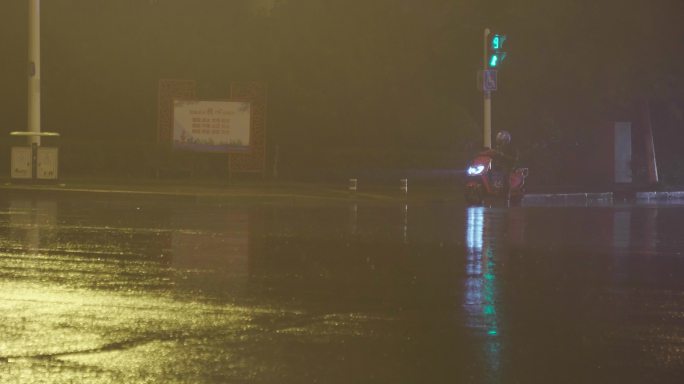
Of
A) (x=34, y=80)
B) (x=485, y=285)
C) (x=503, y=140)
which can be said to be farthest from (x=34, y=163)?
(x=485, y=285)

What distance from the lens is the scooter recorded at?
26.4m

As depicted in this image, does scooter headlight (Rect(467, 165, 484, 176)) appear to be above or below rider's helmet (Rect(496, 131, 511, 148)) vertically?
below

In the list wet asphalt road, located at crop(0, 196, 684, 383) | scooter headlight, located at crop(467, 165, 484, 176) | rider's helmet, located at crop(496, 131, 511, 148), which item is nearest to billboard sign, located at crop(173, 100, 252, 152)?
rider's helmet, located at crop(496, 131, 511, 148)

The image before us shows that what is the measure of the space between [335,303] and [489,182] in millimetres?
16783

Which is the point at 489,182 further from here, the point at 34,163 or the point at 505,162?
the point at 34,163

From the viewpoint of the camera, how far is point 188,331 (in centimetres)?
870

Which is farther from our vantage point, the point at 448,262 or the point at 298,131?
the point at 298,131

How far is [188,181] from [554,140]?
1510cm

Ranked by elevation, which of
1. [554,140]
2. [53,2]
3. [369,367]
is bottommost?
[369,367]

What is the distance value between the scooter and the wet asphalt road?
23.0 ft

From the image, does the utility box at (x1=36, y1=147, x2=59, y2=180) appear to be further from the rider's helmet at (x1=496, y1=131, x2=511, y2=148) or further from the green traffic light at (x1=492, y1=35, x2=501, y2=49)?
the green traffic light at (x1=492, y1=35, x2=501, y2=49)

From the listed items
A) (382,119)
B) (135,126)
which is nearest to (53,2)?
(135,126)

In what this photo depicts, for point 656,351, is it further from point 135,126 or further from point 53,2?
point 53,2

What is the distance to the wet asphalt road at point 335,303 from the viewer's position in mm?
7512
